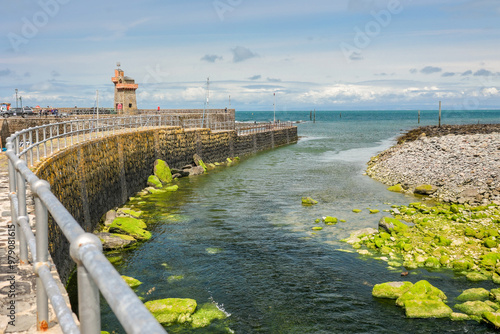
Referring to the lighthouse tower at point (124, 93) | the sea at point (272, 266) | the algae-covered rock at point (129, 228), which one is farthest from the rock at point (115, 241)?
the lighthouse tower at point (124, 93)

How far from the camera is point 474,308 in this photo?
9961mm

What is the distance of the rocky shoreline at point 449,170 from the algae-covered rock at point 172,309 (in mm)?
15142

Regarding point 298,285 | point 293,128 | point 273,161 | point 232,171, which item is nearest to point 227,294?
point 298,285

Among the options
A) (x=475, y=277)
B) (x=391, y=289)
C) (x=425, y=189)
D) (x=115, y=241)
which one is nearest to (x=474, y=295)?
Answer: (x=475, y=277)

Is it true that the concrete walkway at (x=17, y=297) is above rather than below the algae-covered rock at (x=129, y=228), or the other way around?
above

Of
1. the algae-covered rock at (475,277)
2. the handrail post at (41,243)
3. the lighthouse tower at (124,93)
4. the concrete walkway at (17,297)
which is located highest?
the lighthouse tower at (124,93)

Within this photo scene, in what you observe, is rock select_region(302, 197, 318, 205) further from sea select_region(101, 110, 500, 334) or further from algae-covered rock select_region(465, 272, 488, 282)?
algae-covered rock select_region(465, 272, 488, 282)

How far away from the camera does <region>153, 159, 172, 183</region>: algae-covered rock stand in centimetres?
2803

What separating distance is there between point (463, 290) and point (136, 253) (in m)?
9.81

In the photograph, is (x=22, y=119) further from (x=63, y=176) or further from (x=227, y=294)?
(x=227, y=294)

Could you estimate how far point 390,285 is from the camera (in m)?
11.1

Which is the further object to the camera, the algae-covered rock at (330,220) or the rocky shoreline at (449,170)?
the rocky shoreline at (449,170)

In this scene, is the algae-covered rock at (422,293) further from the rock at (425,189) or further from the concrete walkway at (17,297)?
the rock at (425,189)

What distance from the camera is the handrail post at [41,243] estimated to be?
Result: 2.86 metres
